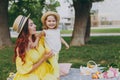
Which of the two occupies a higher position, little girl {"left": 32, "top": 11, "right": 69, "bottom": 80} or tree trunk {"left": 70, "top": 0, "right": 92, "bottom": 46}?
little girl {"left": 32, "top": 11, "right": 69, "bottom": 80}

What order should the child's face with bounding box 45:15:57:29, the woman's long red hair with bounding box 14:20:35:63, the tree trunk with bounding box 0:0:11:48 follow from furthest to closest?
the tree trunk with bounding box 0:0:11:48 < the child's face with bounding box 45:15:57:29 < the woman's long red hair with bounding box 14:20:35:63

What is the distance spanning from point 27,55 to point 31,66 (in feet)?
0.49

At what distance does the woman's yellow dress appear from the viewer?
213 inches

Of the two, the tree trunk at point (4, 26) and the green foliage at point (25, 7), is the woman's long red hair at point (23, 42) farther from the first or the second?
the green foliage at point (25, 7)

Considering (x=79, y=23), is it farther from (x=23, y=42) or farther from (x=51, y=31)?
(x=23, y=42)

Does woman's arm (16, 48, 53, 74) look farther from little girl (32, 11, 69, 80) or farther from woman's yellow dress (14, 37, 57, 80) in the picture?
little girl (32, 11, 69, 80)

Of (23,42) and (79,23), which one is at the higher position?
(23,42)

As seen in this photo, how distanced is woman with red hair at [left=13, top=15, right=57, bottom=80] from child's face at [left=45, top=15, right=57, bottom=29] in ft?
1.85

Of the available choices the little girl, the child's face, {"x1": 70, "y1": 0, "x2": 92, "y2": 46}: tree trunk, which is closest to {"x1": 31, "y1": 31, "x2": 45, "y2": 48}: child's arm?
the little girl

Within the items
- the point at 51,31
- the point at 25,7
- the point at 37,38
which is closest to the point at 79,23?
the point at 51,31

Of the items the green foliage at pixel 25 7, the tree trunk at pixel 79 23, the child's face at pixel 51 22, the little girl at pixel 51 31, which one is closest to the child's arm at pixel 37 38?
the little girl at pixel 51 31

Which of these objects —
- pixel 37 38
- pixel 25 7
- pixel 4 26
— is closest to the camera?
pixel 37 38

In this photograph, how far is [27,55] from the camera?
5.42 m

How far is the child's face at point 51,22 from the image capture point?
6.05 m
